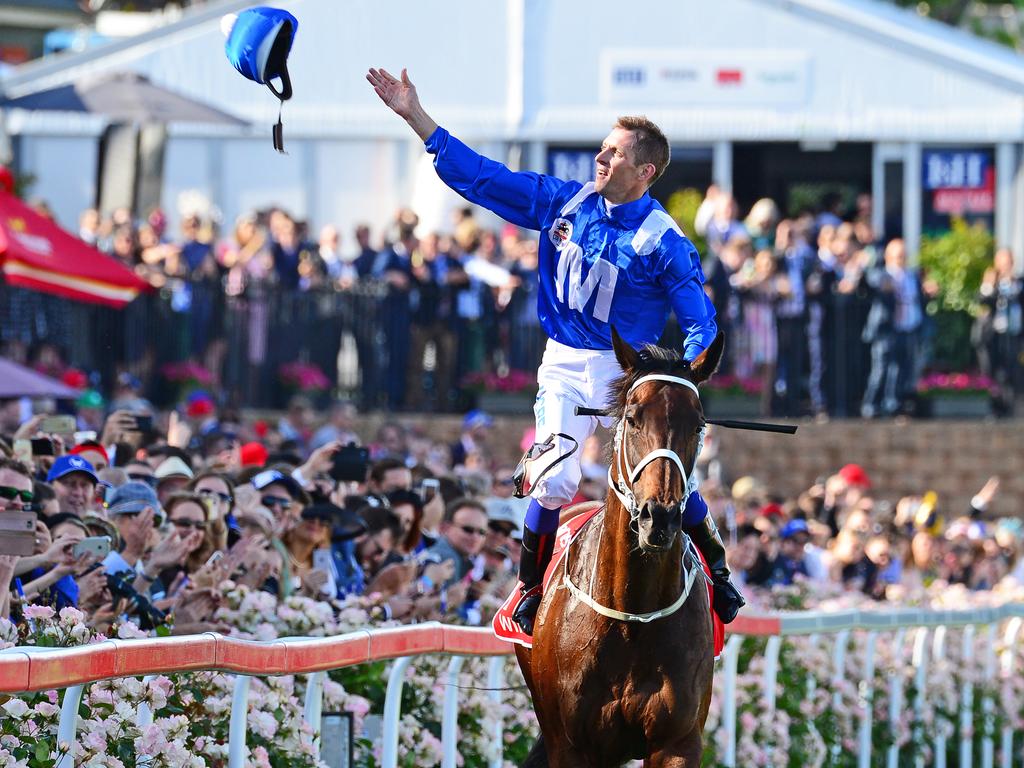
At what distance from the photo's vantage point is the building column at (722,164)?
22484mm

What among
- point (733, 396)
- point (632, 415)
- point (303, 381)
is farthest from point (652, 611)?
point (733, 396)

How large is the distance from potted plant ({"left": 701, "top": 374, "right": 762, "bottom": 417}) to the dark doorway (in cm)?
526

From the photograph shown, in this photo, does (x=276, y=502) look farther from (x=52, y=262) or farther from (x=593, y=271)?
(x=52, y=262)

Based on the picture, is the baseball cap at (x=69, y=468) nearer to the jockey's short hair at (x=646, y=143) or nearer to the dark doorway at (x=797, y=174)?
the jockey's short hair at (x=646, y=143)

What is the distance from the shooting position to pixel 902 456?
1795 centimetres

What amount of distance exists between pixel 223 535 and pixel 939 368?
1175 centimetres

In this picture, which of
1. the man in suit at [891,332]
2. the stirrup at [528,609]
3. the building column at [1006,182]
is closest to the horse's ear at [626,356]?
the stirrup at [528,609]

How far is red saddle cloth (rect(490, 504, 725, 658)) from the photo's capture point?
673 cm

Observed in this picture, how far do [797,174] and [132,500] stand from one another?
628 inches

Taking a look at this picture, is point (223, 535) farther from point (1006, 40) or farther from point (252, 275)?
point (1006, 40)

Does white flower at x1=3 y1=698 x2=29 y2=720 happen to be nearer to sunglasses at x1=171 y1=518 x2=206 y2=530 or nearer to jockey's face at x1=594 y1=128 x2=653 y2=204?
jockey's face at x1=594 y1=128 x2=653 y2=204

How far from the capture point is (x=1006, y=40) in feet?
105

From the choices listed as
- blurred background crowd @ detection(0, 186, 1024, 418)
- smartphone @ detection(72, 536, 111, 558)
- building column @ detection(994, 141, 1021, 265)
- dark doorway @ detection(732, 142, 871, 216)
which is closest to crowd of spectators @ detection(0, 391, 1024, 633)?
smartphone @ detection(72, 536, 111, 558)

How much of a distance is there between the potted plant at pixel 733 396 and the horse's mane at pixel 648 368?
11.4 m
